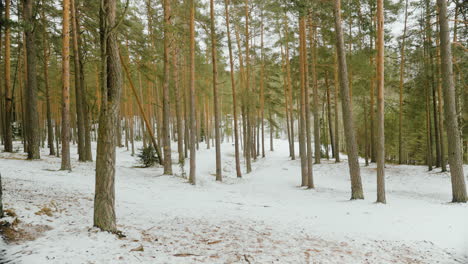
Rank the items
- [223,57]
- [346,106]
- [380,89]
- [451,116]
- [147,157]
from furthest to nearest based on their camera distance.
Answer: [147,157] < [223,57] < [346,106] < [451,116] < [380,89]

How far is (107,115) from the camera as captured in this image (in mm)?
3734

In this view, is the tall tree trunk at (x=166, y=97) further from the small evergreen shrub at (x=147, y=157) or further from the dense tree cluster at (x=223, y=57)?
the small evergreen shrub at (x=147, y=157)

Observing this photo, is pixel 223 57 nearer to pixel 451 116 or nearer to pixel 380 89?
pixel 380 89

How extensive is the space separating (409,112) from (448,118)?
34.8 ft

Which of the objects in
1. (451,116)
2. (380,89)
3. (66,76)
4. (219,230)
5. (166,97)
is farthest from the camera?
(166,97)

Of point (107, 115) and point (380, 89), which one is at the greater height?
point (380, 89)

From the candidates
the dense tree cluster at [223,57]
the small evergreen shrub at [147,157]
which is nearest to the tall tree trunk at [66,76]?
the dense tree cluster at [223,57]

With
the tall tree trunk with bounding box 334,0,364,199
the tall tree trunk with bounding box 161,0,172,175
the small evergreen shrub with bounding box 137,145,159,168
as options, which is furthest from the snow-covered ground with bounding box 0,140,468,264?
the small evergreen shrub with bounding box 137,145,159,168

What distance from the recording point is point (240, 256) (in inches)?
141

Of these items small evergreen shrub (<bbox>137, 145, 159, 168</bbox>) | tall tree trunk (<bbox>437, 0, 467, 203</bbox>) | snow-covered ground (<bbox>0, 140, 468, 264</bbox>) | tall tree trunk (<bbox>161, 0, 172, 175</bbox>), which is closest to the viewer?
snow-covered ground (<bbox>0, 140, 468, 264</bbox>)

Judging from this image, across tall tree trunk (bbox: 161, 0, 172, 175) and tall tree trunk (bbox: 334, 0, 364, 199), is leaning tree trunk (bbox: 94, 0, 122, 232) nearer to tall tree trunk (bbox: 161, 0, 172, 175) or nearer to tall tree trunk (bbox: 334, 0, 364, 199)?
tall tree trunk (bbox: 334, 0, 364, 199)

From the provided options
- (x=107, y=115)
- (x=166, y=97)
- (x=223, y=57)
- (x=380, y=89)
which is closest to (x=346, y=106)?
(x=380, y=89)

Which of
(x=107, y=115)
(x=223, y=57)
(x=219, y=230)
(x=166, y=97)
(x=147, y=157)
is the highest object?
(x=223, y=57)

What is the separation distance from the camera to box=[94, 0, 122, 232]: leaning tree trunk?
3.72 metres
